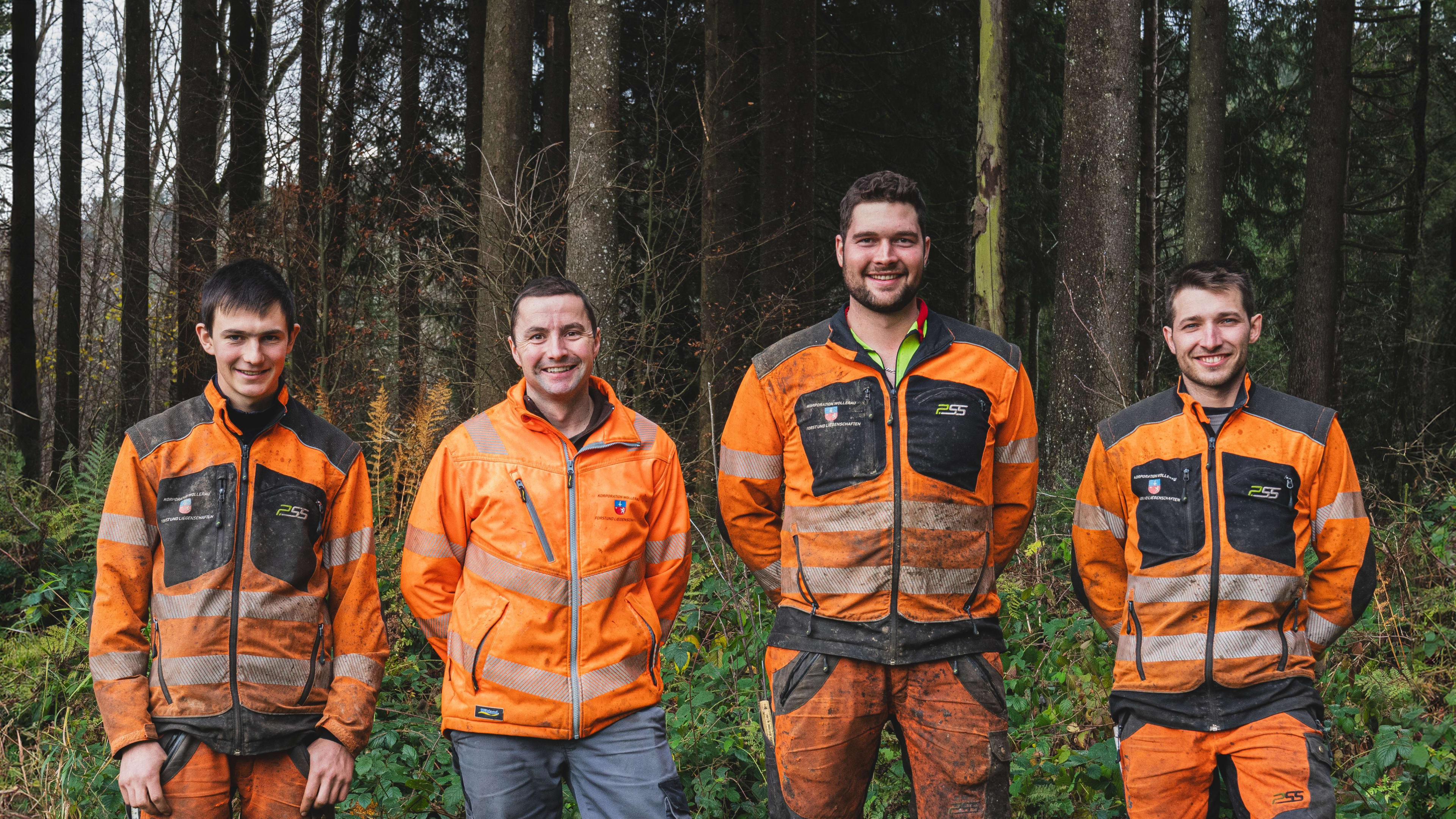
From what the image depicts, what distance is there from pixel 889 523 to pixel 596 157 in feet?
16.3

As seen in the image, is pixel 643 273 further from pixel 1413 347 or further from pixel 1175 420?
pixel 1413 347

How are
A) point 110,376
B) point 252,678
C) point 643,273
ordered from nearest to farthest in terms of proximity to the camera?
point 252,678, point 643,273, point 110,376

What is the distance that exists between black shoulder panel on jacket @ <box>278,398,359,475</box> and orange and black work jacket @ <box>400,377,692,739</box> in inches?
12.0

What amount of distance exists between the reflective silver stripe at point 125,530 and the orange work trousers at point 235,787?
2.09ft

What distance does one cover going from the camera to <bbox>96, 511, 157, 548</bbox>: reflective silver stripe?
309 centimetres

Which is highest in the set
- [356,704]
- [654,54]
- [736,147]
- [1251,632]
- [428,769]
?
[654,54]

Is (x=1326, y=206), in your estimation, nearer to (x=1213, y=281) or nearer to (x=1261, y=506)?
(x=1213, y=281)

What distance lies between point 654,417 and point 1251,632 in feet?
19.6

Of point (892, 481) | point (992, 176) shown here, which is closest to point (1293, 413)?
point (892, 481)

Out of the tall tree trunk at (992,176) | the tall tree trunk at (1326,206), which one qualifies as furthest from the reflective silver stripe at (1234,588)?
the tall tree trunk at (1326,206)

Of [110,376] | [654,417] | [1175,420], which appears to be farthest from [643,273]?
[110,376]

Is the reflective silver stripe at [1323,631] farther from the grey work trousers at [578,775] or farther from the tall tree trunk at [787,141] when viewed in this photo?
the tall tree trunk at [787,141]

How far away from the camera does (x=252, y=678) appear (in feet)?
10.1

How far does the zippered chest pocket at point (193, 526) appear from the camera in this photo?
123 inches
